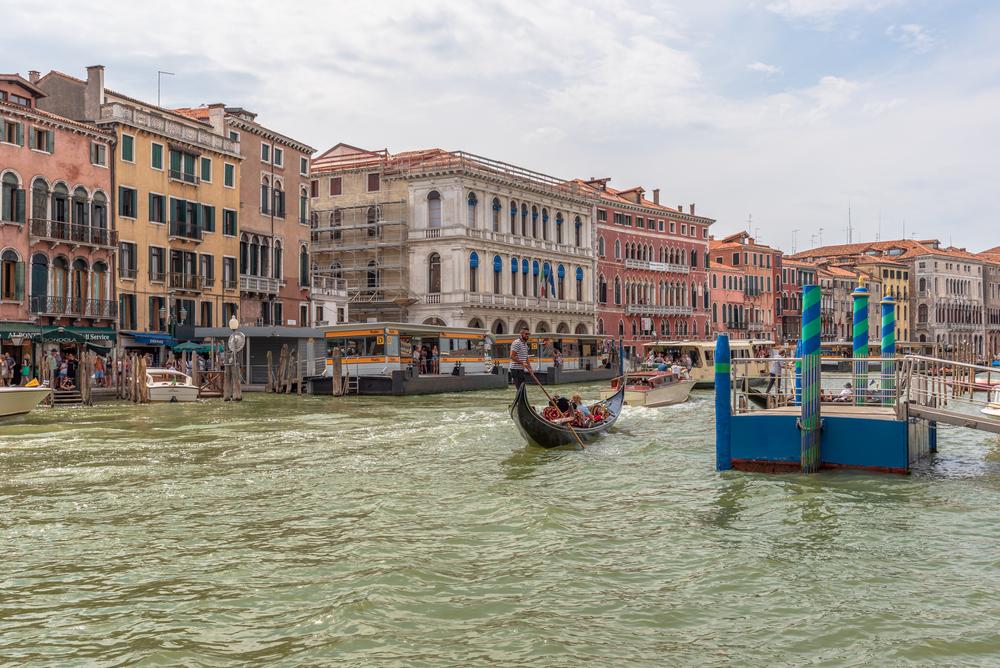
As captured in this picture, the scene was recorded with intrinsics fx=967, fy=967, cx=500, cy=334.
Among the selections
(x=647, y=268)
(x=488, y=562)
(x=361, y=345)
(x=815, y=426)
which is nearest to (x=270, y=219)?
(x=361, y=345)

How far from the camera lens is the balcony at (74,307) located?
2712 cm

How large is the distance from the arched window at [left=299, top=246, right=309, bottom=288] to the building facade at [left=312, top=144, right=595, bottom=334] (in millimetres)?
5127

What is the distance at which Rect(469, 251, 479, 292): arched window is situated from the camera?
44.1 m

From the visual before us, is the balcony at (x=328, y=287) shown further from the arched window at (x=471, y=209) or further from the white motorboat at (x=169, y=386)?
the white motorboat at (x=169, y=386)

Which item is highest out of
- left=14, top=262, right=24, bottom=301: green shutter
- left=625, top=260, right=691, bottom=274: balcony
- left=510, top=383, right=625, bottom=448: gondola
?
left=625, top=260, right=691, bottom=274: balcony

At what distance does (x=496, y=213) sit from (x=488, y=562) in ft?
129

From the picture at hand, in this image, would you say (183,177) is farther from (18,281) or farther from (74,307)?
(18,281)

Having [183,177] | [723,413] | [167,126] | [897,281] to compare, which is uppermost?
[167,126]

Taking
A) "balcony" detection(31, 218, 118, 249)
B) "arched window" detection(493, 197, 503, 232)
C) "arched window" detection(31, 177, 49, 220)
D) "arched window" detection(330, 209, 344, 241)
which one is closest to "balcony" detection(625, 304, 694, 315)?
"arched window" detection(493, 197, 503, 232)

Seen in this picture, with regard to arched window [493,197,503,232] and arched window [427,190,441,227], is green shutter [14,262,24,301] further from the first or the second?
arched window [493,197,503,232]

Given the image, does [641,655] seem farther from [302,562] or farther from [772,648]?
[302,562]

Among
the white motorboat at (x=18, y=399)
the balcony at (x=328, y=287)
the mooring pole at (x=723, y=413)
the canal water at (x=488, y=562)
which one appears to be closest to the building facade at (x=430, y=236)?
the balcony at (x=328, y=287)

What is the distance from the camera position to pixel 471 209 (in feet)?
146

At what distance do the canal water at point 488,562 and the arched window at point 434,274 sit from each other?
3058cm
